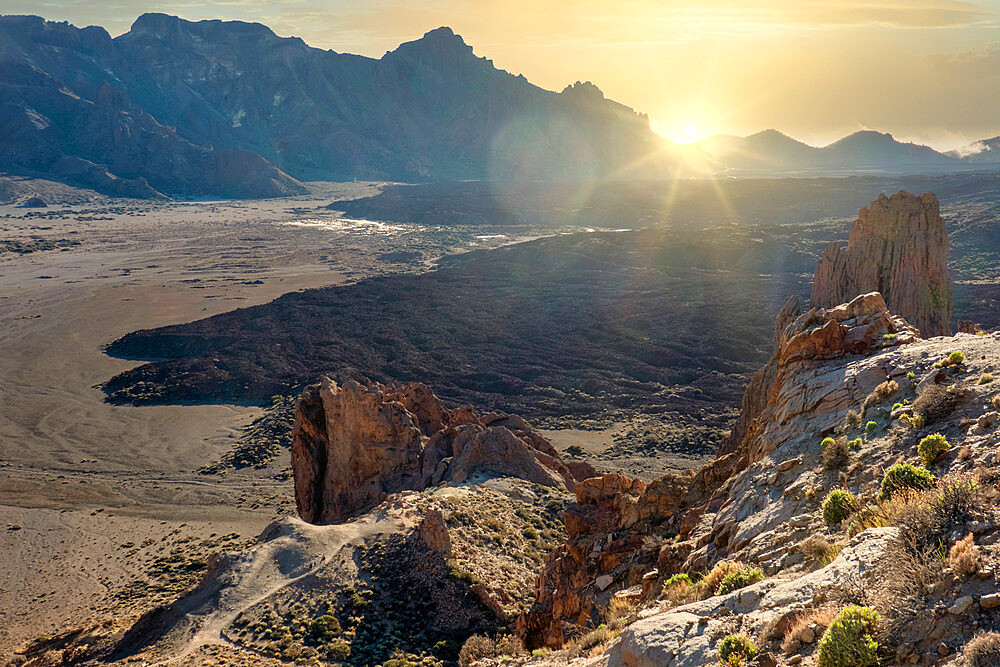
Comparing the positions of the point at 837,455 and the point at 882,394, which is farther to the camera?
the point at 882,394

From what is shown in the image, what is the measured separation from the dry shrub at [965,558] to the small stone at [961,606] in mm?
290

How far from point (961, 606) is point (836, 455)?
522cm

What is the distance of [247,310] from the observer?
3039 inches

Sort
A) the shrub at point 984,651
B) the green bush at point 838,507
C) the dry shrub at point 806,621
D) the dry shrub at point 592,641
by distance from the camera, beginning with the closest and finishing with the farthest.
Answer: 1. the shrub at point 984,651
2. the dry shrub at point 806,621
3. the green bush at point 838,507
4. the dry shrub at point 592,641

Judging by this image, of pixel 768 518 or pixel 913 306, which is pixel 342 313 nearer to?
pixel 913 306

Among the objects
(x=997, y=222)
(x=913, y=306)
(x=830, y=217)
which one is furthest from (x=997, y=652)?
(x=830, y=217)

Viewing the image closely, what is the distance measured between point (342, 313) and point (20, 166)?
164 m

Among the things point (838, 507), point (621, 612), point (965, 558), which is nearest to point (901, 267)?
point (838, 507)

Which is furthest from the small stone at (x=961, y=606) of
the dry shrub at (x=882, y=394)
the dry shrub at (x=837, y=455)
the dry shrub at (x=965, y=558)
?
the dry shrub at (x=882, y=394)

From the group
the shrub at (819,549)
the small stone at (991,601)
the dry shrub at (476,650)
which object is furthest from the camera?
the dry shrub at (476,650)

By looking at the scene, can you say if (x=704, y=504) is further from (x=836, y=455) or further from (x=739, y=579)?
(x=739, y=579)

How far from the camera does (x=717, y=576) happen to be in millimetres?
9062

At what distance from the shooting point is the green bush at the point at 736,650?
651cm

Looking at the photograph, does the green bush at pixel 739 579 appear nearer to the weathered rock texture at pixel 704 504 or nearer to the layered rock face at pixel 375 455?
the weathered rock texture at pixel 704 504
